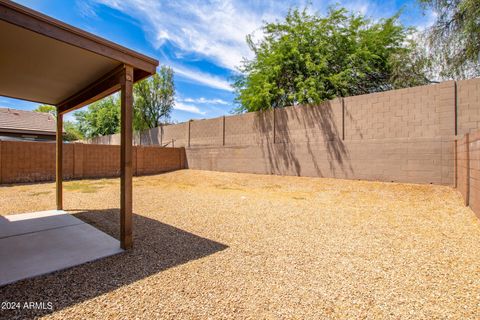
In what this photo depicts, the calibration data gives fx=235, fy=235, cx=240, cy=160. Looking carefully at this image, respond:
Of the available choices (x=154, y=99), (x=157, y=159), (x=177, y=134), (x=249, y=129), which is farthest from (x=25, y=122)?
(x=249, y=129)

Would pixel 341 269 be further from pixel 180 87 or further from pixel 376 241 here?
pixel 180 87

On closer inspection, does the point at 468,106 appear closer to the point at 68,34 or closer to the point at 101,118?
the point at 68,34

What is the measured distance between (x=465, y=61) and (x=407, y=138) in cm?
359

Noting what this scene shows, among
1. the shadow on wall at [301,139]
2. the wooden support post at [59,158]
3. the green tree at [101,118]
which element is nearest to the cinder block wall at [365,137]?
the shadow on wall at [301,139]

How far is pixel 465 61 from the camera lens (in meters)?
8.02

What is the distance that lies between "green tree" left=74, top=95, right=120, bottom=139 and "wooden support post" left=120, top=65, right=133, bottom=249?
25376 millimetres

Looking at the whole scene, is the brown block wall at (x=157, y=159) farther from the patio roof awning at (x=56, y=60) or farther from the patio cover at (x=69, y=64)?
the patio cover at (x=69, y=64)

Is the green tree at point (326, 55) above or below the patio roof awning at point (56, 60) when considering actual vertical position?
above

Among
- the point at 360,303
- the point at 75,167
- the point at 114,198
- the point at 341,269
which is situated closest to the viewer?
the point at 360,303

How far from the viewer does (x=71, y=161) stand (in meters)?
11.1

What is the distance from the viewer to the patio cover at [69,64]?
237 cm

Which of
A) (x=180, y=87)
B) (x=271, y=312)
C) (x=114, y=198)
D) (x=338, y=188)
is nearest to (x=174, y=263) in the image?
(x=271, y=312)

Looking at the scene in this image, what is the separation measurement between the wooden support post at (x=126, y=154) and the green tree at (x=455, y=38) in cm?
988

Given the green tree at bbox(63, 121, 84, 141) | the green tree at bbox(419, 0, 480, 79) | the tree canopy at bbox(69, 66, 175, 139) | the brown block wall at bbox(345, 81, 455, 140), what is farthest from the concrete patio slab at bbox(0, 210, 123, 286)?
the green tree at bbox(63, 121, 84, 141)
